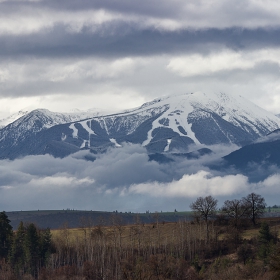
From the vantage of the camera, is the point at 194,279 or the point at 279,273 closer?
the point at 279,273

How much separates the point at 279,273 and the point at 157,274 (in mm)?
67156

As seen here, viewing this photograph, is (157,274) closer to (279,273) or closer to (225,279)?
(225,279)

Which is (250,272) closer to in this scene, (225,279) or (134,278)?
(225,279)

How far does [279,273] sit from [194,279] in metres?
64.3

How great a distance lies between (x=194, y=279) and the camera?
19488 centimetres

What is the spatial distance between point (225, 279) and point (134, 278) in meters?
Result: 20.6

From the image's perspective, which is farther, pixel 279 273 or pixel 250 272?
pixel 250 272

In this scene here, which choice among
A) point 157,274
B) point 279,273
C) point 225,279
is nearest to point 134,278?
point 157,274

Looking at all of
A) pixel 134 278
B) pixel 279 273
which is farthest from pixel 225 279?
pixel 279 273

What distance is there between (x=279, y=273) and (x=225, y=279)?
58642 millimetres

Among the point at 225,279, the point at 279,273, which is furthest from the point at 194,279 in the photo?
the point at 279,273

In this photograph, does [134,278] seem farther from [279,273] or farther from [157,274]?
[279,273]

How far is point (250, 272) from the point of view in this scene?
197375 mm

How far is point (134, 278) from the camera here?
190375mm
